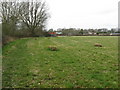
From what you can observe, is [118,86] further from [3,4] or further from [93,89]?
[3,4]

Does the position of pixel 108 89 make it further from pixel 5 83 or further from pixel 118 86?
pixel 5 83

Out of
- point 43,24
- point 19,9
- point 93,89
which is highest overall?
point 19,9

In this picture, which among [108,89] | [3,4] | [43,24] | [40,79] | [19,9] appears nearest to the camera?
[108,89]

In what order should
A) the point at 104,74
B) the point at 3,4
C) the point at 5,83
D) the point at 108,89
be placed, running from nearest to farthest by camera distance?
the point at 108,89 < the point at 5,83 < the point at 104,74 < the point at 3,4

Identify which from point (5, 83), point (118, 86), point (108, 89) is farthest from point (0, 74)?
point (118, 86)

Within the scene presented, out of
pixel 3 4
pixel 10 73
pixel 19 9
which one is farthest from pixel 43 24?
pixel 10 73

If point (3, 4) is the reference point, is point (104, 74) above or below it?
below

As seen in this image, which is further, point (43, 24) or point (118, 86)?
point (43, 24)

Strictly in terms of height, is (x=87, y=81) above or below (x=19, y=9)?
below

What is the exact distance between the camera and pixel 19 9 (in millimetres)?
39344

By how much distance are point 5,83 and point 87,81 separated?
326 centimetres

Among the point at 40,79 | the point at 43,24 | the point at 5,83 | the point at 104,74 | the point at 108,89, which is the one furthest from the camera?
the point at 43,24

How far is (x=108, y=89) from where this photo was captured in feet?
14.9

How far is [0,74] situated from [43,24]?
142 feet
